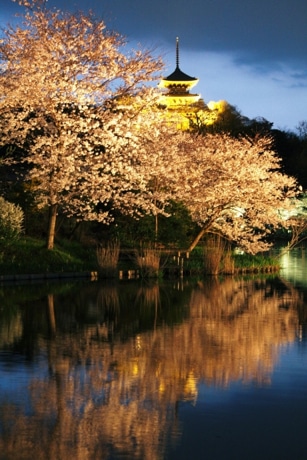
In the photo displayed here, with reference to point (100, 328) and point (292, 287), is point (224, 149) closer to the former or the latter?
point (292, 287)

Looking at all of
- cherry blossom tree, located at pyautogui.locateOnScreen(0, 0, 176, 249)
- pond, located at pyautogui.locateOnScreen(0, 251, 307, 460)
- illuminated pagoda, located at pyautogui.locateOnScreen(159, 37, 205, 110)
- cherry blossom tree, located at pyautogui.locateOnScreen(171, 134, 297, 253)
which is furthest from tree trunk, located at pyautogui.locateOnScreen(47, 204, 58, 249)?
illuminated pagoda, located at pyautogui.locateOnScreen(159, 37, 205, 110)

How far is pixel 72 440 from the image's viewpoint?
26.7 feet

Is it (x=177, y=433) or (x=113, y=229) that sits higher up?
(x=113, y=229)

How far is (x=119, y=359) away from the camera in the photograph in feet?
41.2

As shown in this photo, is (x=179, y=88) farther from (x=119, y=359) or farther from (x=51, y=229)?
(x=119, y=359)

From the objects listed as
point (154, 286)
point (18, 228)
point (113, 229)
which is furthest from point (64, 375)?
point (113, 229)

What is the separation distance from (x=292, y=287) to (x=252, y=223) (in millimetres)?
8306

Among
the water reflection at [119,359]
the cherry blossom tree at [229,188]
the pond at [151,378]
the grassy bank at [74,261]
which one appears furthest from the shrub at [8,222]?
the cherry blossom tree at [229,188]

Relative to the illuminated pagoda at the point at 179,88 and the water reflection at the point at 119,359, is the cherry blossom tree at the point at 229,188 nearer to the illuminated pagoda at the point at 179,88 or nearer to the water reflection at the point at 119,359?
the water reflection at the point at 119,359

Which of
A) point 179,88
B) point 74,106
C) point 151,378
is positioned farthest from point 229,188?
point 179,88

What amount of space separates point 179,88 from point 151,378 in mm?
76636

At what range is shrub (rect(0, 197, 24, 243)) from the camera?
1041 inches

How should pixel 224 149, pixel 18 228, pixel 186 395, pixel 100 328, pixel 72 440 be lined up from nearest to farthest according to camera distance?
pixel 72 440
pixel 186 395
pixel 100 328
pixel 18 228
pixel 224 149

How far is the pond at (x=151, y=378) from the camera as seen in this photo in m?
8.10
